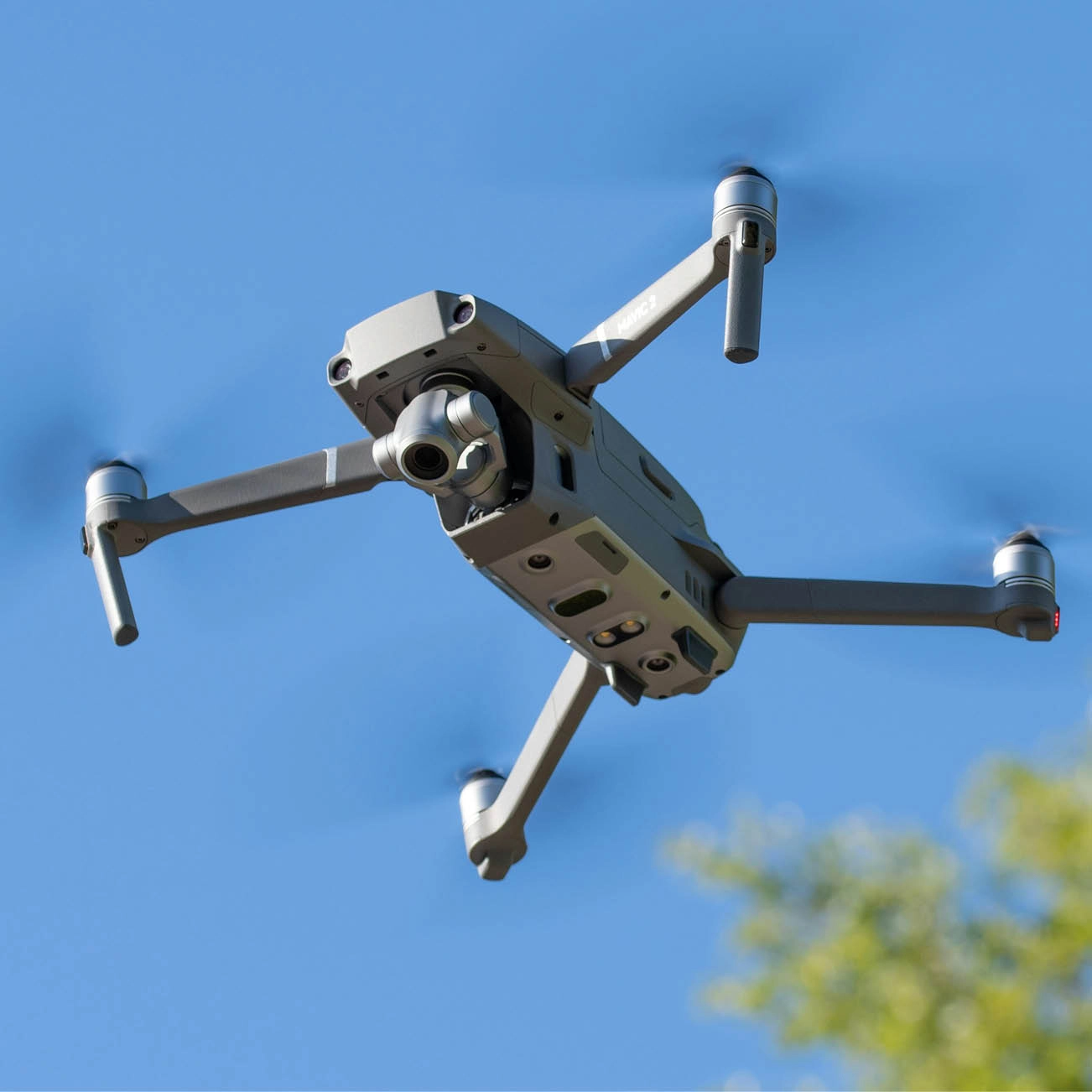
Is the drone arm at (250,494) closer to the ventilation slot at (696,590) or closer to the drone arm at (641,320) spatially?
the drone arm at (641,320)

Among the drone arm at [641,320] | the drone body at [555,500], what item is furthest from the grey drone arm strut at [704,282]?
the drone body at [555,500]

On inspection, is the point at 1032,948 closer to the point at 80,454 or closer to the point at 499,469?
the point at 499,469

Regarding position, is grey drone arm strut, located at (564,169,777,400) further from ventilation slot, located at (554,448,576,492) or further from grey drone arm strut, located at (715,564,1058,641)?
grey drone arm strut, located at (715,564,1058,641)

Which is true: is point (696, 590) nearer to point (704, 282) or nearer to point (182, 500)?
point (704, 282)

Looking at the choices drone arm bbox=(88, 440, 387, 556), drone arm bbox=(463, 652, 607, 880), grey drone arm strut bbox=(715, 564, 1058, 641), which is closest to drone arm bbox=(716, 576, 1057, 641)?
grey drone arm strut bbox=(715, 564, 1058, 641)

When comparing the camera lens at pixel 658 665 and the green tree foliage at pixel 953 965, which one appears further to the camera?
the camera lens at pixel 658 665

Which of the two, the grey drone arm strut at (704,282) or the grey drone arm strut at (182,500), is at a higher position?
the grey drone arm strut at (704,282)

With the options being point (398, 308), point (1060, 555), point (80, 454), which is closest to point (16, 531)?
point (80, 454)
